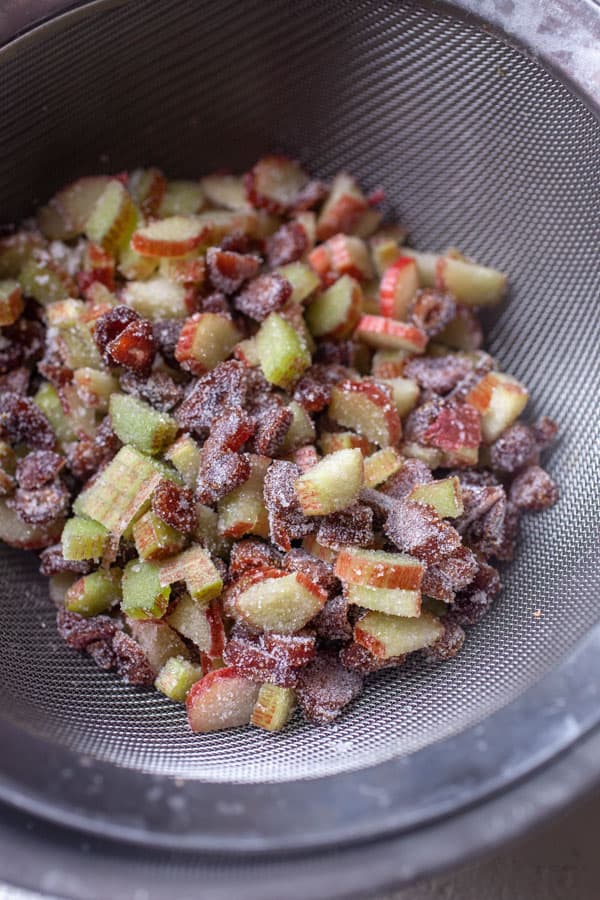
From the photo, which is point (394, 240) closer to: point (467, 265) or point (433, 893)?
point (467, 265)

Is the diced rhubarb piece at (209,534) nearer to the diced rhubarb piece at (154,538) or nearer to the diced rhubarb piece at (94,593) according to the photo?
the diced rhubarb piece at (154,538)

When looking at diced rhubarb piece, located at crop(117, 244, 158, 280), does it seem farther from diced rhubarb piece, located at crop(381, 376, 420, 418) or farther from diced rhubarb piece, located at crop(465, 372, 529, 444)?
diced rhubarb piece, located at crop(465, 372, 529, 444)

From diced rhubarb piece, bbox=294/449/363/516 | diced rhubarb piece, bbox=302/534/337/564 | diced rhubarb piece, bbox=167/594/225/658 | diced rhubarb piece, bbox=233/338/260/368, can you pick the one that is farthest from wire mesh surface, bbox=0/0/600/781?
diced rhubarb piece, bbox=233/338/260/368

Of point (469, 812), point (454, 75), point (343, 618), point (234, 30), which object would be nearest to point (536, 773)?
point (469, 812)

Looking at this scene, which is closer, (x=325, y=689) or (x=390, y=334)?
(x=325, y=689)

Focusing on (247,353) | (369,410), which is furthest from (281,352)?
(369,410)

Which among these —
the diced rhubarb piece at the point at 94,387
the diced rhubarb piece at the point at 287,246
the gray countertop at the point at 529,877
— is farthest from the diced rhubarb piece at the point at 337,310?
the gray countertop at the point at 529,877

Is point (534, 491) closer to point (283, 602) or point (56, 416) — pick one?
point (283, 602)
